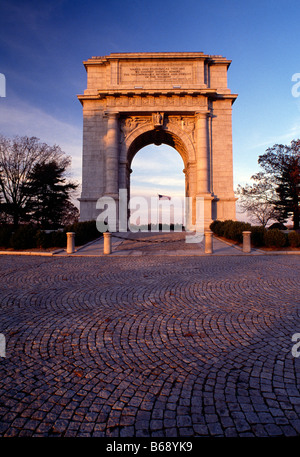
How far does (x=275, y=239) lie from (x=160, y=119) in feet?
53.7

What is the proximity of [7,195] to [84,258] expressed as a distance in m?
20.5

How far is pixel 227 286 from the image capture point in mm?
5750

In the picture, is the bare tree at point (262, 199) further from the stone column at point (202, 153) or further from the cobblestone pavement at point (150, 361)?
the cobblestone pavement at point (150, 361)

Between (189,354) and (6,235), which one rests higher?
(6,235)

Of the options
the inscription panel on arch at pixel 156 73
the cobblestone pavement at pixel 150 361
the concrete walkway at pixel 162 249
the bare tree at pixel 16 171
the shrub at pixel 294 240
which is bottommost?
the cobblestone pavement at pixel 150 361

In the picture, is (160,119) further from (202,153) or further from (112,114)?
(202,153)

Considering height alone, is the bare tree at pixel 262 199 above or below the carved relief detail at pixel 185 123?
below

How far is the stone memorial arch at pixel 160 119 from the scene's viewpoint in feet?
73.3

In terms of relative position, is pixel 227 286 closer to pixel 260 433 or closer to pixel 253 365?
pixel 253 365

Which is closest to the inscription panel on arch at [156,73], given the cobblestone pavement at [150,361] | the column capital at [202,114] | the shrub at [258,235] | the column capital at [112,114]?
the column capital at [202,114]

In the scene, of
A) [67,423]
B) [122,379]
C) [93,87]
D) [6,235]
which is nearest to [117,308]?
[122,379]

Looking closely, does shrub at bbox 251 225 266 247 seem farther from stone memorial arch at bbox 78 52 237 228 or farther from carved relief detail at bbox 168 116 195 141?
carved relief detail at bbox 168 116 195 141

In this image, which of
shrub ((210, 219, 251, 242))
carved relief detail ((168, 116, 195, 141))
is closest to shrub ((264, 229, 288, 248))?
shrub ((210, 219, 251, 242))

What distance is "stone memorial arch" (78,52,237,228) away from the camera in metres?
22.3
